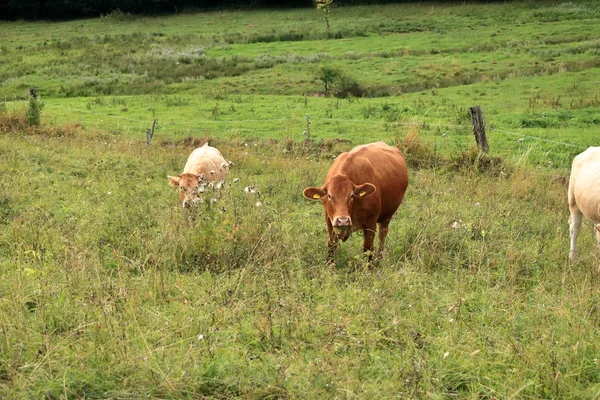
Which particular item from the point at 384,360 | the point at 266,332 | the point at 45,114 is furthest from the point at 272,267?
the point at 45,114

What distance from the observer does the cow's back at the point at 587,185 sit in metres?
8.18

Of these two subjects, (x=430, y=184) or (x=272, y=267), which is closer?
(x=272, y=267)

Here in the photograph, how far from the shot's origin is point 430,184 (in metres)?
11.9

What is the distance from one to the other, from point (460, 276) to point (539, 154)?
33.8 ft

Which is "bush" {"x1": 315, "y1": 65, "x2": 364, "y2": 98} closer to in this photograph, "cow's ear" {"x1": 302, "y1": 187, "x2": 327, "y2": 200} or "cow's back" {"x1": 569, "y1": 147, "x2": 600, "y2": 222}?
"cow's back" {"x1": 569, "y1": 147, "x2": 600, "y2": 222}

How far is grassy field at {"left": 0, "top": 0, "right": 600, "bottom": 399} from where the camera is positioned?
4344mm

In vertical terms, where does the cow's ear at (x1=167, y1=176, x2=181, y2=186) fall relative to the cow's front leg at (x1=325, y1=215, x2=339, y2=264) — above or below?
above

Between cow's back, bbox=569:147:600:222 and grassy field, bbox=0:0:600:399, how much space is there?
19.4 inches

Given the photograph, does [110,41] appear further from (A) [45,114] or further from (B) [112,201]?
(B) [112,201]

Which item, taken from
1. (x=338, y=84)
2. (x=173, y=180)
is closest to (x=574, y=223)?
(x=173, y=180)

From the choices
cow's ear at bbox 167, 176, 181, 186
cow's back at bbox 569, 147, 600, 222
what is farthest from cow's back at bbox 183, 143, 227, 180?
cow's back at bbox 569, 147, 600, 222

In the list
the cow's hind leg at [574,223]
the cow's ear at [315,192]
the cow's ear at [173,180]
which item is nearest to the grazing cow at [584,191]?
the cow's hind leg at [574,223]

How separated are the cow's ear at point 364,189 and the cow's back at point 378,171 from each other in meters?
0.32

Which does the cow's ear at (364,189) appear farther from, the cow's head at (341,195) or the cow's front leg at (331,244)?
the cow's front leg at (331,244)
